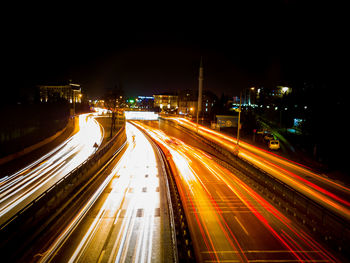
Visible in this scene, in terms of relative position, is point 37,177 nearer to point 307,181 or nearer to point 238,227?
point 238,227

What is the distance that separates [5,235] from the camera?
918 cm

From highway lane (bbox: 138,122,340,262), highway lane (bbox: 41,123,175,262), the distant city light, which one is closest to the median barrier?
highway lane (bbox: 41,123,175,262)

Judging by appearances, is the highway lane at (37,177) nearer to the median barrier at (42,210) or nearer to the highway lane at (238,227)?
the median barrier at (42,210)

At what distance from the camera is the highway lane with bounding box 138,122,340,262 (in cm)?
975

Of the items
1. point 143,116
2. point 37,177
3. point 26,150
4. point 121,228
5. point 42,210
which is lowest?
point 37,177

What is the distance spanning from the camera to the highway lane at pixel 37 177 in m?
15.1

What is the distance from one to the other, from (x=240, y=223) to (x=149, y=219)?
5.17 meters

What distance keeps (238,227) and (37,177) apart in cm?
1785

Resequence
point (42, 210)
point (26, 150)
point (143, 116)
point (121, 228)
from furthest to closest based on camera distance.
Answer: point (143, 116) < point (26, 150) < point (42, 210) < point (121, 228)

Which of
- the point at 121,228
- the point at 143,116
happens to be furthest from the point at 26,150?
the point at 143,116

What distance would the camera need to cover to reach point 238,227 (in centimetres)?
1197

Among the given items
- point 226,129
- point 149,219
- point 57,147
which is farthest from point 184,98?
point 149,219

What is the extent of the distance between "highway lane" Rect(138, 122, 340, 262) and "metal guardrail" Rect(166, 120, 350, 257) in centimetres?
52

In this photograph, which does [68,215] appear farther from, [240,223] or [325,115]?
[325,115]
